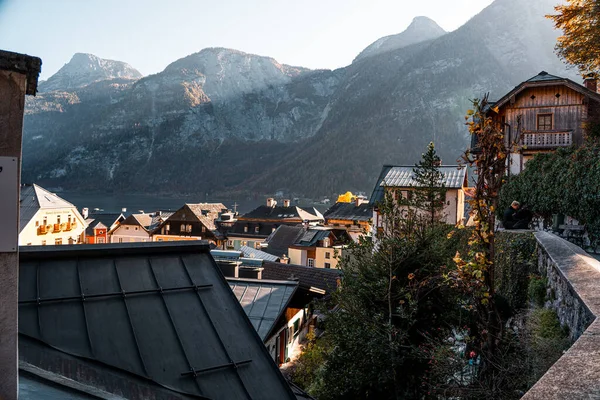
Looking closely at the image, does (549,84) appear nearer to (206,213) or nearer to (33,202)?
(33,202)

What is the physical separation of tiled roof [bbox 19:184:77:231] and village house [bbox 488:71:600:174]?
3987 centimetres

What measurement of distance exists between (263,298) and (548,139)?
17.9 m

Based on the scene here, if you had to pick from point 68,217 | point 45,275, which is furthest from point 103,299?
point 68,217

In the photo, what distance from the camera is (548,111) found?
2497cm

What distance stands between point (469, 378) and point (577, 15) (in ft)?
51.3

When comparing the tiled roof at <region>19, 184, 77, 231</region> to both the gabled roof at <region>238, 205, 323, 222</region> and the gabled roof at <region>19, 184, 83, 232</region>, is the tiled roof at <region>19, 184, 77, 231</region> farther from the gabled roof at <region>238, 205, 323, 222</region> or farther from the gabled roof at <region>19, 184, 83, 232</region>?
the gabled roof at <region>238, 205, 323, 222</region>

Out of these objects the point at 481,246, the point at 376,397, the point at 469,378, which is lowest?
the point at 376,397

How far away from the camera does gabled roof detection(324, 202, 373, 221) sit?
58438mm

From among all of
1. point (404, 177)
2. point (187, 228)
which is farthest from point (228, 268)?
point (187, 228)

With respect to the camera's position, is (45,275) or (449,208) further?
(449,208)

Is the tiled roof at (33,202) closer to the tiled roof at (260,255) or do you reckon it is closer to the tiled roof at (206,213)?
the tiled roof at (206,213)

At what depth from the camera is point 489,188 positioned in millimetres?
6820

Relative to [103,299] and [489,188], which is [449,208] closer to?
[489,188]

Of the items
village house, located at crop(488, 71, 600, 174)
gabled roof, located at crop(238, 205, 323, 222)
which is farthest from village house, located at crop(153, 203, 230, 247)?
village house, located at crop(488, 71, 600, 174)
